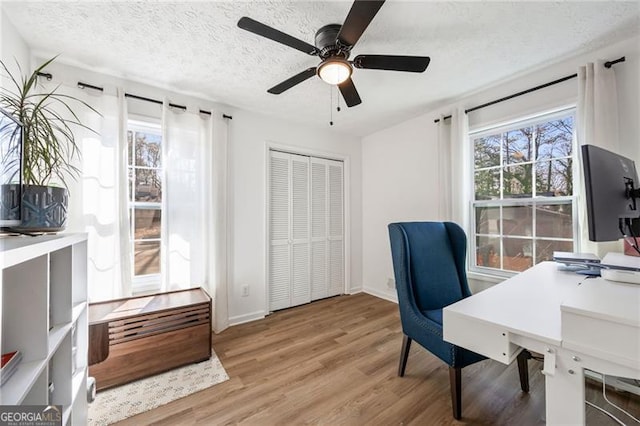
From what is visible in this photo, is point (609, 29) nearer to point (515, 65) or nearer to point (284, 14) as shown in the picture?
point (515, 65)

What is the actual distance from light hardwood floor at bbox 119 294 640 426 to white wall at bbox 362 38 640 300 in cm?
111

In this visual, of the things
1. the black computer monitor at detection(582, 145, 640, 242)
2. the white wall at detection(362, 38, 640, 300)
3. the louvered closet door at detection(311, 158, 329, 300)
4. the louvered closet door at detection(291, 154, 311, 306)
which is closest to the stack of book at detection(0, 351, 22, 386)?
the black computer monitor at detection(582, 145, 640, 242)

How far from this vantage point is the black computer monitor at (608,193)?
3.08 ft

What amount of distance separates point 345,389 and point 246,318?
59.8 inches

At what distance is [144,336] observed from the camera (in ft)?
6.04

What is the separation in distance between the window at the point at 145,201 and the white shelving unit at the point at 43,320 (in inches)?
47.3

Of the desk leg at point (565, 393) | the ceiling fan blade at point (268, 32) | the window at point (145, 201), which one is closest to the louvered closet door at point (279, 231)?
the window at point (145, 201)

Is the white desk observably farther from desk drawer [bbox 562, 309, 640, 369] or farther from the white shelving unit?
the white shelving unit

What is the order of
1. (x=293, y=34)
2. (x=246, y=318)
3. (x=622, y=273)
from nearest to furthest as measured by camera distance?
(x=622, y=273), (x=293, y=34), (x=246, y=318)

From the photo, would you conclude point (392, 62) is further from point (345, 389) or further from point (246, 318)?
point (246, 318)

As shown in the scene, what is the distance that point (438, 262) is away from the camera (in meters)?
1.86

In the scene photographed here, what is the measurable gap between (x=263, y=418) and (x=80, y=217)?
6.79 ft

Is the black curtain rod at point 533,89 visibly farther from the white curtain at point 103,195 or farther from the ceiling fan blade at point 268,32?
the white curtain at point 103,195

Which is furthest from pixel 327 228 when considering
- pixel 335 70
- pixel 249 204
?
pixel 335 70
